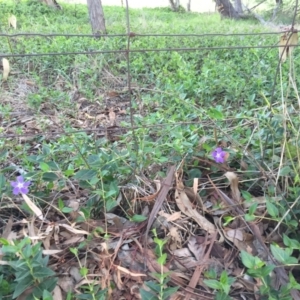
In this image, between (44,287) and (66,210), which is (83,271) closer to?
(44,287)

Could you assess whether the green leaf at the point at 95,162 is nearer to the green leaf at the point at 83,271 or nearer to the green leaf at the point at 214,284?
the green leaf at the point at 83,271

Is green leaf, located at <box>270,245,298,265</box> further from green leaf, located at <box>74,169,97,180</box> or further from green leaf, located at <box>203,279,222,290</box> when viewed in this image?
green leaf, located at <box>74,169,97,180</box>

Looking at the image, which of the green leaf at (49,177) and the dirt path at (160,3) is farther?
the dirt path at (160,3)

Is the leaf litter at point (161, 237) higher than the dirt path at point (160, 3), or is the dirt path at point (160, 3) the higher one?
the dirt path at point (160, 3)

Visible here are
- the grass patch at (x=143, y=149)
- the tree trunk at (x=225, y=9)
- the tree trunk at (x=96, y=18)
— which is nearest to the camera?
the grass patch at (x=143, y=149)

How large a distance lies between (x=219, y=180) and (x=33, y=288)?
667mm

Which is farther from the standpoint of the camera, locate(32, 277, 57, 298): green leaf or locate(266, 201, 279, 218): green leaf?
locate(266, 201, 279, 218): green leaf

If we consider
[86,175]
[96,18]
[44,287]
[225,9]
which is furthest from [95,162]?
[225,9]

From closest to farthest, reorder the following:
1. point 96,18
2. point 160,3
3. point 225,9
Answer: point 96,18
point 225,9
point 160,3

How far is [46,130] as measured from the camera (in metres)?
2.08

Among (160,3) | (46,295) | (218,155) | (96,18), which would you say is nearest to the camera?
(46,295)

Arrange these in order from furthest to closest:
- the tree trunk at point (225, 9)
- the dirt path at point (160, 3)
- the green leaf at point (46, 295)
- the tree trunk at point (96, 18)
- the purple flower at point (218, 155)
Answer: the dirt path at point (160, 3)
the tree trunk at point (225, 9)
the tree trunk at point (96, 18)
the purple flower at point (218, 155)
the green leaf at point (46, 295)

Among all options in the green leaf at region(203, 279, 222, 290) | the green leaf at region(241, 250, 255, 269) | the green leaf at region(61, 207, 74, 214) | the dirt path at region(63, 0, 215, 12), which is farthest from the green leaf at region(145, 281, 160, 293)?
the dirt path at region(63, 0, 215, 12)

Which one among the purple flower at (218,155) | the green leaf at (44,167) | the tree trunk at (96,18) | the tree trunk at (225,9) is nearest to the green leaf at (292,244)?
the purple flower at (218,155)
